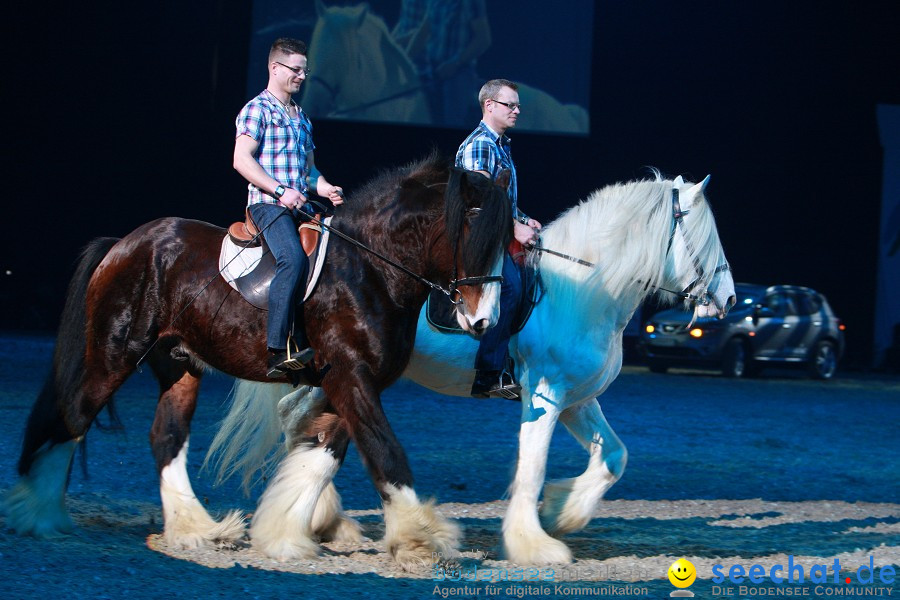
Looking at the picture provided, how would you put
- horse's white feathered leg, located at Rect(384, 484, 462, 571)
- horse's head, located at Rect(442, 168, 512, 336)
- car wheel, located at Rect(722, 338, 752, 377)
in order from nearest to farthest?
horse's head, located at Rect(442, 168, 512, 336) < horse's white feathered leg, located at Rect(384, 484, 462, 571) < car wheel, located at Rect(722, 338, 752, 377)

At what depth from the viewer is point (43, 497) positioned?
4926 millimetres

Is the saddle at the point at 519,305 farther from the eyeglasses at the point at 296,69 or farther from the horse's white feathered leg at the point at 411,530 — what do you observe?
the eyeglasses at the point at 296,69

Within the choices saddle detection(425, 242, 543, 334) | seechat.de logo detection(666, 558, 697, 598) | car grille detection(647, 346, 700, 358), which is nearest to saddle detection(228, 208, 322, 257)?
saddle detection(425, 242, 543, 334)

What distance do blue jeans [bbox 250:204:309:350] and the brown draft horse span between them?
9cm

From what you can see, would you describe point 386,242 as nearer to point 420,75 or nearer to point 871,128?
point 420,75

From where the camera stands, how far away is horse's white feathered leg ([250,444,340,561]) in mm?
4793

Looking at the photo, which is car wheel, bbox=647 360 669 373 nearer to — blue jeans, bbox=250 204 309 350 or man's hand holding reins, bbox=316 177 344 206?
man's hand holding reins, bbox=316 177 344 206

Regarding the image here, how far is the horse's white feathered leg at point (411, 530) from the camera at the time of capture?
4.41m

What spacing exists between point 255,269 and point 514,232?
123 centimetres

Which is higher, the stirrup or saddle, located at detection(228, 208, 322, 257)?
saddle, located at detection(228, 208, 322, 257)

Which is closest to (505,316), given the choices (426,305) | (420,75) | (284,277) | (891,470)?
(426,305)

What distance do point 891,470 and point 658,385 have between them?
6.84 meters

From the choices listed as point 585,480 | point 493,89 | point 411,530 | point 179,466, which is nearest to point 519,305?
point 585,480

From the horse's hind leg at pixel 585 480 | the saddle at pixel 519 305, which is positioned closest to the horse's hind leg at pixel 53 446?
the saddle at pixel 519 305
